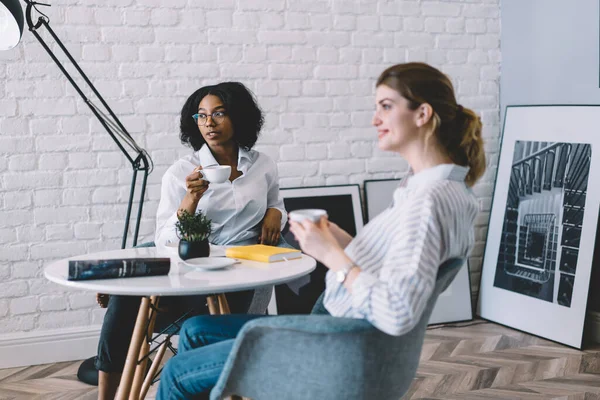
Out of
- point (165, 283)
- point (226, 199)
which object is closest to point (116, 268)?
point (165, 283)

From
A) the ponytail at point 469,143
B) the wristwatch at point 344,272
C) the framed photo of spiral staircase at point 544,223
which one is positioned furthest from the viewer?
the framed photo of spiral staircase at point 544,223

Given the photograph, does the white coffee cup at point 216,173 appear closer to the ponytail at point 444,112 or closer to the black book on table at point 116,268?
the black book on table at point 116,268

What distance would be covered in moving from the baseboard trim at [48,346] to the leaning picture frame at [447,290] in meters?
1.44

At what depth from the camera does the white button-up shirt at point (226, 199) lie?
2568mm

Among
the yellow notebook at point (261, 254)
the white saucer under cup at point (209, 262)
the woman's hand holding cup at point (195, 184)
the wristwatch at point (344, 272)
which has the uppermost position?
the woman's hand holding cup at point (195, 184)

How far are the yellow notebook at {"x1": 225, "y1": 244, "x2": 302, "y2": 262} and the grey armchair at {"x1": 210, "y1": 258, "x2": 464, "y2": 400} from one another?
596 millimetres

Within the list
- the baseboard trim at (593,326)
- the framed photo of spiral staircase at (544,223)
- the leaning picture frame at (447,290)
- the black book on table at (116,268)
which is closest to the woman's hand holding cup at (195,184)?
the black book on table at (116,268)

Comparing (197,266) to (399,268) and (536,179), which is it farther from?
(536,179)

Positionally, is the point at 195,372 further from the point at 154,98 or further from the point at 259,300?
the point at 154,98

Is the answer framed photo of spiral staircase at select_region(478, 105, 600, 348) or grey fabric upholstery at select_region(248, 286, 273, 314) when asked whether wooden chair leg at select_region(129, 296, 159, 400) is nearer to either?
grey fabric upholstery at select_region(248, 286, 273, 314)

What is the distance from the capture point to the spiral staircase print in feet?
10.8

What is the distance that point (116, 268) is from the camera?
6.16 ft

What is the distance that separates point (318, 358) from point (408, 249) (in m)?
0.30

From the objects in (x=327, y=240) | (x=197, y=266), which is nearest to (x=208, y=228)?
(x=197, y=266)
